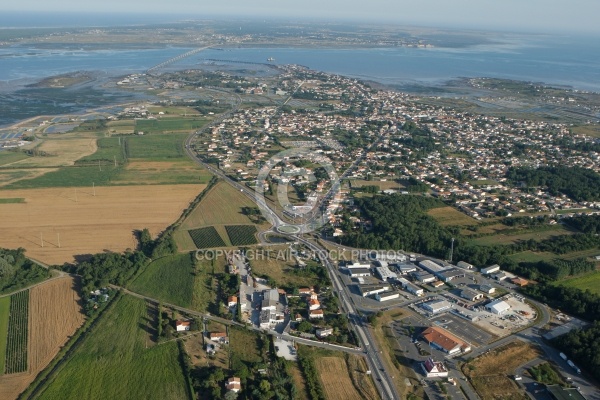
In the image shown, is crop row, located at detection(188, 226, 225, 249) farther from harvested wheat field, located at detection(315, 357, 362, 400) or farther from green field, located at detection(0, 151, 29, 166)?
green field, located at detection(0, 151, 29, 166)

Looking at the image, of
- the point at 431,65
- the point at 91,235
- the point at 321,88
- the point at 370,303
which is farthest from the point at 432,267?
the point at 431,65

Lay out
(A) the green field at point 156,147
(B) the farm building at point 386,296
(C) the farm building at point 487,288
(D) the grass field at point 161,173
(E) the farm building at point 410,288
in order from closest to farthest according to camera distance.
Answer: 1. (B) the farm building at point 386,296
2. (E) the farm building at point 410,288
3. (C) the farm building at point 487,288
4. (D) the grass field at point 161,173
5. (A) the green field at point 156,147

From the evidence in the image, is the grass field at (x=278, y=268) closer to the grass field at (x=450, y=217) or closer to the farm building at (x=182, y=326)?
the farm building at (x=182, y=326)

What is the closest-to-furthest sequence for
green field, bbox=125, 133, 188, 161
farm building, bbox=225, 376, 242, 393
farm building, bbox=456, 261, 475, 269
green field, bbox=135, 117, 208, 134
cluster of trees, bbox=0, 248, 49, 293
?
farm building, bbox=225, 376, 242, 393 → cluster of trees, bbox=0, 248, 49, 293 → farm building, bbox=456, 261, 475, 269 → green field, bbox=125, 133, 188, 161 → green field, bbox=135, 117, 208, 134

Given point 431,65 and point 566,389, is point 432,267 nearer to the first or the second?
point 566,389

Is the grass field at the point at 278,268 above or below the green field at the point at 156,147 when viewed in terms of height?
below

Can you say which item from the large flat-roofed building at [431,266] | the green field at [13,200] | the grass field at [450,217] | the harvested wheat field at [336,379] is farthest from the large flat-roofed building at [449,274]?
the green field at [13,200]

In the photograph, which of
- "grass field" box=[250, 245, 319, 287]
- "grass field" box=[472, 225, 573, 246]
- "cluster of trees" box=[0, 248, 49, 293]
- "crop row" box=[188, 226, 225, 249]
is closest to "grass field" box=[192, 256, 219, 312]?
"crop row" box=[188, 226, 225, 249]
